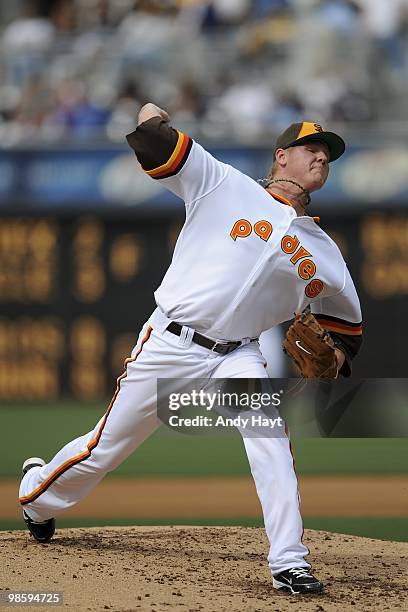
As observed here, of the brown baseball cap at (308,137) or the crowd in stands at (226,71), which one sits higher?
the crowd in stands at (226,71)

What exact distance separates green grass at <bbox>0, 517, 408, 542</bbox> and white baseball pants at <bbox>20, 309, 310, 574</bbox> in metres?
1.05

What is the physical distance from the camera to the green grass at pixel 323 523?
205 inches

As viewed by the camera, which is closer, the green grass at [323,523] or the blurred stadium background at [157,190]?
the green grass at [323,523]

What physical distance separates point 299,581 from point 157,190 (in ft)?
21.1

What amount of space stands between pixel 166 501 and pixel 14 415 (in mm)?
4391

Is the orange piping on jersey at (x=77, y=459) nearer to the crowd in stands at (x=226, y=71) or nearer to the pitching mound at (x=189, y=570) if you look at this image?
the pitching mound at (x=189, y=570)

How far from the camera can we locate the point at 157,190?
9.64 metres

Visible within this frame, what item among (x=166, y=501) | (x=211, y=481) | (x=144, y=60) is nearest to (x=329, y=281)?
(x=166, y=501)

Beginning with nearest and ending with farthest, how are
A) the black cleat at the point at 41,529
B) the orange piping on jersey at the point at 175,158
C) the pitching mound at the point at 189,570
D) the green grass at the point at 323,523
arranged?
the pitching mound at the point at 189,570 < the orange piping on jersey at the point at 175,158 < the black cleat at the point at 41,529 < the green grass at the point at 323,523

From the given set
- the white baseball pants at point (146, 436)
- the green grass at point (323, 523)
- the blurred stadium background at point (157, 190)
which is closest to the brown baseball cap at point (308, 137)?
the white baseball pants at point (146, 436)

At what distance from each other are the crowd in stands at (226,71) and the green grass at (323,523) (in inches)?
229

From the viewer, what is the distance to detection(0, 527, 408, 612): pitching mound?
3.46 m

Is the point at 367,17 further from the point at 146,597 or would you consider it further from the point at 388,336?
the point at 146,597

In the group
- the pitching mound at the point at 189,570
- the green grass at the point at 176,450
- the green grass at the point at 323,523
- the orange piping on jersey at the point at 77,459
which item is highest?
the orange piping on jersey at the point at 77,459
